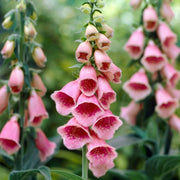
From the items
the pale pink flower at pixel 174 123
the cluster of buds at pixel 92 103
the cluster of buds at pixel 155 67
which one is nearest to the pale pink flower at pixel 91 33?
the cluster of buds at pixel 92 103

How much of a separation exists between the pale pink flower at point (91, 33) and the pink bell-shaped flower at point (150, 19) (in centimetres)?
80

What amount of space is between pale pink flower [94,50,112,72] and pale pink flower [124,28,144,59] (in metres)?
0.75

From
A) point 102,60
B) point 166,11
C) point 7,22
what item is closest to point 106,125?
point 102,60

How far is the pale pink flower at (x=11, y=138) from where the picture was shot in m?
1.32

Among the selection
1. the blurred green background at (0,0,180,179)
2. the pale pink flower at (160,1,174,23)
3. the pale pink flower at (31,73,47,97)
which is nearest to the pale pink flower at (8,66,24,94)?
the pale pink flower at (31,73,47,97)

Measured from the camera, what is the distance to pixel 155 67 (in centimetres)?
180

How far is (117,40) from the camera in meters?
3.20

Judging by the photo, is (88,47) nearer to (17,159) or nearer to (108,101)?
(108,101)

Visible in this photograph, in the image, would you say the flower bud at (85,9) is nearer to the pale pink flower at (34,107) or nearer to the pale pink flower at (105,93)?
the pale pink flower at (105,93)

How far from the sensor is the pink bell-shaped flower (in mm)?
1767

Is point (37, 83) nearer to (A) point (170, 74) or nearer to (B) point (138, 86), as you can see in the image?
(B) point (138, 86)

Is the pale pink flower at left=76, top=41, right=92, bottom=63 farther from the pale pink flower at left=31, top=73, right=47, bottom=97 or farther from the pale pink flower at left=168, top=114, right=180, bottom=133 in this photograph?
the pale pink flower at left=168, top=114, right=180, bottom=133

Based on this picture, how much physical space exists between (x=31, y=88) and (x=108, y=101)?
0.46m

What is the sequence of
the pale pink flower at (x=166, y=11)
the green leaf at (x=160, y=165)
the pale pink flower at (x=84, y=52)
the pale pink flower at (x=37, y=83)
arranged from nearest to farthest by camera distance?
the pale pink flower at (x=84, y=52) < the pale pink flower at (x=37, y=83) < the green leaf at (x=160, y=165) < the pale pink flower at (x=166, y=11)
